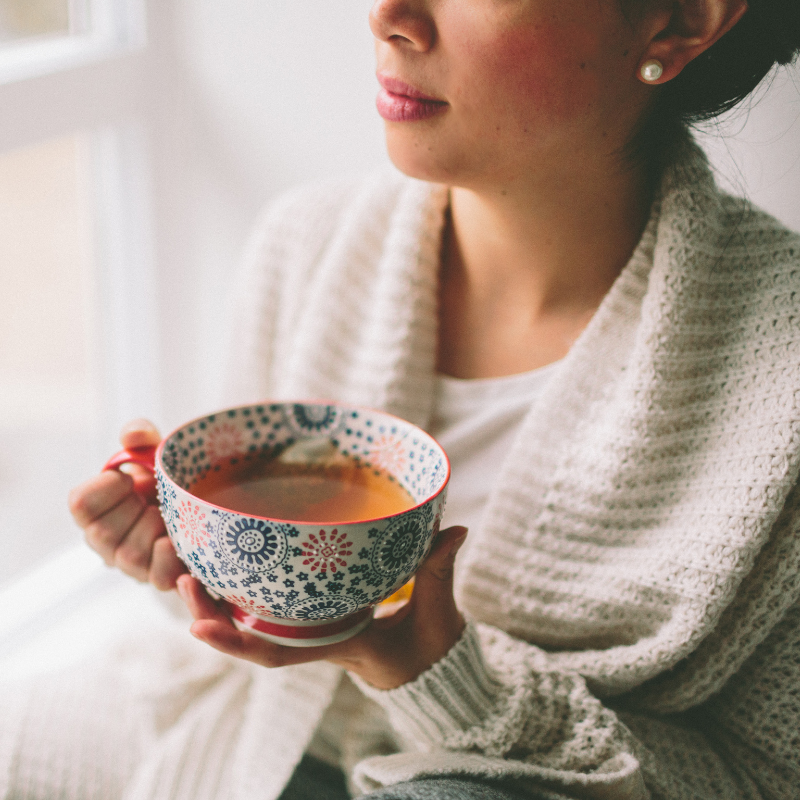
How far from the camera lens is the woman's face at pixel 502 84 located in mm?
639

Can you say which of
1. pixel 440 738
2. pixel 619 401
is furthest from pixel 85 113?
pixel 440 738

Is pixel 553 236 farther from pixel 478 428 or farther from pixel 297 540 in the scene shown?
pixel 297 540

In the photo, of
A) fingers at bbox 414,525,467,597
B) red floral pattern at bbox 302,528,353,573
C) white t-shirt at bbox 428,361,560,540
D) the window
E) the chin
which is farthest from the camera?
the window

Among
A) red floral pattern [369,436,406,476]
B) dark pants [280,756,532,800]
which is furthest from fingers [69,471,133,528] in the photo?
dark pants [280,756,532,800]

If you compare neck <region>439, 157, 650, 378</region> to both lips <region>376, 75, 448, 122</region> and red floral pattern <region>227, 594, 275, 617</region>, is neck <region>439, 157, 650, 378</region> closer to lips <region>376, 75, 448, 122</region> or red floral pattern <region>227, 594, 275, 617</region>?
lips <region>376, 75, 448, 122</region>

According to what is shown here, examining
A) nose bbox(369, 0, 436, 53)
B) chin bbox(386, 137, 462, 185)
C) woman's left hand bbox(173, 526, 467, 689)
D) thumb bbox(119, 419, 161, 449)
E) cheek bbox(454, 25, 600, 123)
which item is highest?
nose bbox(369, 0, 436, 53)

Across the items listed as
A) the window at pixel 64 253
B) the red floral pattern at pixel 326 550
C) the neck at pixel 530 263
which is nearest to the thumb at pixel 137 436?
the red floral pattern at pixel 326 550

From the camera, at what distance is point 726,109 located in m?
0.75

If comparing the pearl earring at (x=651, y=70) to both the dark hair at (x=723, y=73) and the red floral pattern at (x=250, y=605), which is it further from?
the red floral pattern at (x=250, y=605)

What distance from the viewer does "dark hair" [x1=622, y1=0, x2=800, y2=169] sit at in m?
0.68

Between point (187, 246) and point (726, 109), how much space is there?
913 millimetres

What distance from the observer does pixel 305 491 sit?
0.65 meters

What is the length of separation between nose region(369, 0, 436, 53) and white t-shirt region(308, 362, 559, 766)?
36 centimetres

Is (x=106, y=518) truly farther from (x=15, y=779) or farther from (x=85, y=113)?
(x=85, y=113)
